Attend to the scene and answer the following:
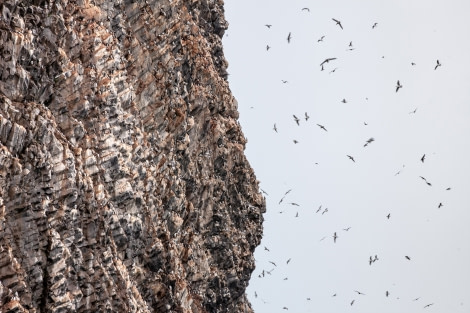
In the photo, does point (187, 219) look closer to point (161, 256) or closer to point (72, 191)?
point (161, 256)

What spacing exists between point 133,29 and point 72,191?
18.4 meters

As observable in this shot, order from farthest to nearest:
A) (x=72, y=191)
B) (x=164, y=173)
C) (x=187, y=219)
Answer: (x=187, y=219), (x=164, y=173), (x=72, y=191)

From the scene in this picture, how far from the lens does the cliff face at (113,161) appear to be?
30.9 meters

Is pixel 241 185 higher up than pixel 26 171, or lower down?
higher up

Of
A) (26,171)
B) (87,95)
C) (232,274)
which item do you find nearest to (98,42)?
(87,95)

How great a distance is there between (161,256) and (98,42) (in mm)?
12937

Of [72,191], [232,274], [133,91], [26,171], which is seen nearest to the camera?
[26,171]

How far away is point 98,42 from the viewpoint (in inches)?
1581

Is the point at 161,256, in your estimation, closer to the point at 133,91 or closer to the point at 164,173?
the point at 164,173

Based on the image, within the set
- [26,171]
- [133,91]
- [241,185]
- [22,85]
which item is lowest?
[26,171]

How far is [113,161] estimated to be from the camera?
39719 mm

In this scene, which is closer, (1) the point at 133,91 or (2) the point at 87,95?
(2) the point at 87,95

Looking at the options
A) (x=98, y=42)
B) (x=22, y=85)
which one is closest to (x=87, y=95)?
(x=98, y=42)

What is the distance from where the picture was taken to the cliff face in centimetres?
3089
